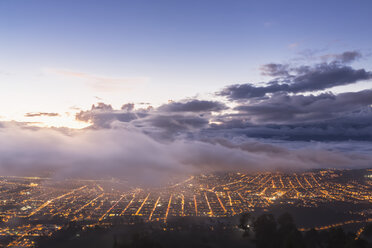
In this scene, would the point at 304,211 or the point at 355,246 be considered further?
the point at 304,211

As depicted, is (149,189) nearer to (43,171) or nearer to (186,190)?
(186,190)

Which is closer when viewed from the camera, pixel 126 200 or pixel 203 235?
pixel 203 235

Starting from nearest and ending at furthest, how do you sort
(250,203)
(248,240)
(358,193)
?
(248,240), (250,203), (358,193)

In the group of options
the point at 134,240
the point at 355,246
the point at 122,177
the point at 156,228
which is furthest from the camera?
the point at 122,177

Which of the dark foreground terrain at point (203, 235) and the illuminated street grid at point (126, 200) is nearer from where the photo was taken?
the dark foreground terrain at point (203, 235)

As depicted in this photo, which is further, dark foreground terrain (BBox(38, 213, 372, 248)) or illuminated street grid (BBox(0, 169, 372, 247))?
illuminated street grid (BBox(0, 169, 372, 247))

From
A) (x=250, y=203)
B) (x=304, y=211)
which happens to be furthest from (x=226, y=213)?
(x=304, y=211)

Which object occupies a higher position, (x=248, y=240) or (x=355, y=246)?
(x=355, y=246)

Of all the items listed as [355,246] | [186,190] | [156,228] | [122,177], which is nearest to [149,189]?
[186,190]
